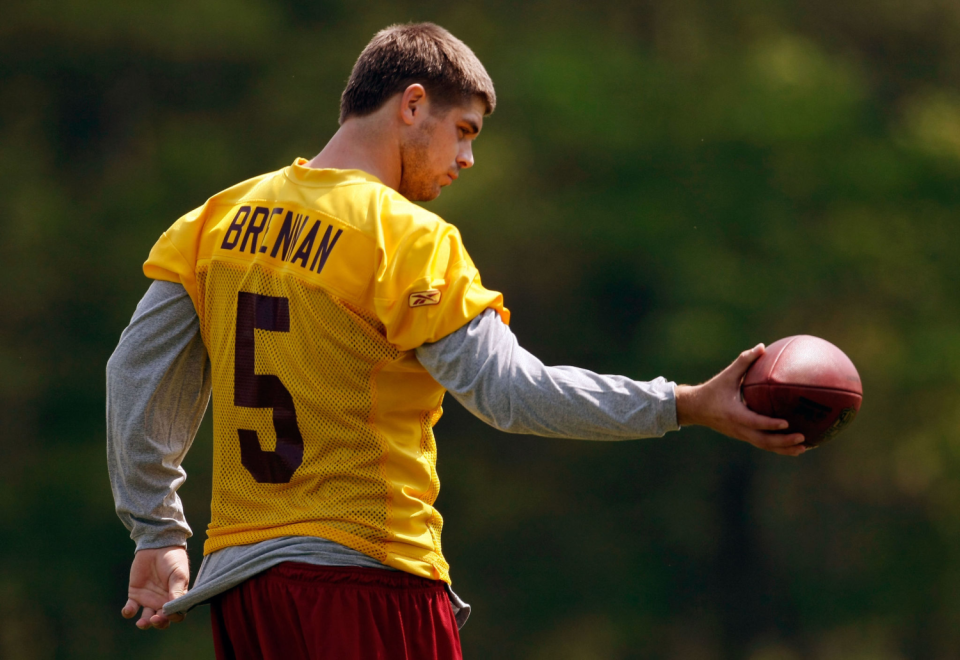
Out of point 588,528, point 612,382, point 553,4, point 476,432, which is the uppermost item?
point 553,4

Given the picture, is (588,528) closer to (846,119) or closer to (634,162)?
(634,162)

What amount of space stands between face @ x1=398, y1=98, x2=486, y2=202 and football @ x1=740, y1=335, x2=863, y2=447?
2.18 feet

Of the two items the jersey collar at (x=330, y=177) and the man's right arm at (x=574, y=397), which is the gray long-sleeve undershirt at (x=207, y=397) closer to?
the man's right arm at (x=574, y=397)

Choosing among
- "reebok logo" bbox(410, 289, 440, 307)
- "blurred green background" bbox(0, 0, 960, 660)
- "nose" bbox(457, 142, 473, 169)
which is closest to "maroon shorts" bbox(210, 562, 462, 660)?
"reebok logo" bbox(410, 289, 440, 307)

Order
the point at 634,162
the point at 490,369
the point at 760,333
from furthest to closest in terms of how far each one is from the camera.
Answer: the point at 634,162, the point at 760,333, the point at 490,369

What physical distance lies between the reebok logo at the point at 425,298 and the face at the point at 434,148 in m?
0.33

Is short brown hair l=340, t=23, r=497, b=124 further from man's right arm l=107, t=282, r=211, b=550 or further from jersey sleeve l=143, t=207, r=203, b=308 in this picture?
man's right arm l=107, t=282, r=211, b=550

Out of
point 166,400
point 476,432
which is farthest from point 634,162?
point 166,400

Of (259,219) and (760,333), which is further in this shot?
(760,333)

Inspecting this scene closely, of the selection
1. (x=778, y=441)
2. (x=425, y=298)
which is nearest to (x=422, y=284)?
(x=425, y=298)

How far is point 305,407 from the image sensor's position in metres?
2.13

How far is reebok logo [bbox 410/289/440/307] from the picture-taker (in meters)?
1.99

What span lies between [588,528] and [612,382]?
9088 millimetres

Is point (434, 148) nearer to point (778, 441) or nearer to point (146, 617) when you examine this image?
point (778, 441)
